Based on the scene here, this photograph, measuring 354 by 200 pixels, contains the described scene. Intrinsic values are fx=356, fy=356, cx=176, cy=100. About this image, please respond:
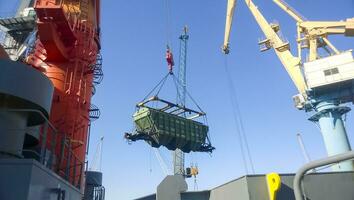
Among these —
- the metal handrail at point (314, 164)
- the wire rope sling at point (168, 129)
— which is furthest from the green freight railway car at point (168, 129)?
the metal handrail at point (314, 164)

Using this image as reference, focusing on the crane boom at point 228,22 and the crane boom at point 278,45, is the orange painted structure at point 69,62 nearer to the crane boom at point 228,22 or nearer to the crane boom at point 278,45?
the crane boom at point 278,45

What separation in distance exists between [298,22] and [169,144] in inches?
909

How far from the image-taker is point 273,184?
1170 centimetres

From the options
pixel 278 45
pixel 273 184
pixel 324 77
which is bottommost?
pixel 273 184

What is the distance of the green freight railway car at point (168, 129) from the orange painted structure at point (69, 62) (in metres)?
9.67

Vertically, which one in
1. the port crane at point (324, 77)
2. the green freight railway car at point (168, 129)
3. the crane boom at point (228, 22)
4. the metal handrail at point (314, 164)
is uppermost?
the crane boom at point (228, 22)

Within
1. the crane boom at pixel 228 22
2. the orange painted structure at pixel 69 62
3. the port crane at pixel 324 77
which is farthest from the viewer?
the crane boom at pixel 228 22

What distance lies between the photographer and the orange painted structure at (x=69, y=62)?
760 inches

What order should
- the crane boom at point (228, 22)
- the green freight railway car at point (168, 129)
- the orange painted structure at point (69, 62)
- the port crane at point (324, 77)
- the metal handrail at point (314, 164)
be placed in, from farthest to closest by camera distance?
the crane boom at point (228, 22)
the port crane at point (324, 77)
the green freight railway car at point (168, 129)
the orange painted structure at point (69, 62)
the metal handrail at point (314, 164)

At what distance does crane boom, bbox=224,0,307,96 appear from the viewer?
42.2 metres

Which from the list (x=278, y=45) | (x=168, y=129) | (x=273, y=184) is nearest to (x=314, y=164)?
(x=273, y=184)

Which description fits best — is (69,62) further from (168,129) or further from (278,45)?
(278,45)

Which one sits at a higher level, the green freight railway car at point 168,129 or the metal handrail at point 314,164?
the green freight railway car at point 168,129

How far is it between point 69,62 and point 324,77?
28.5 meters
